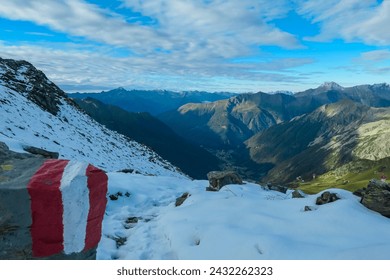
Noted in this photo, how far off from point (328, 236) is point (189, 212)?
6.68 meters

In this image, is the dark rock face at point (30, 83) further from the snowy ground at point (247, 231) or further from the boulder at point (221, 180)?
the snowy ground at point (247, 231)

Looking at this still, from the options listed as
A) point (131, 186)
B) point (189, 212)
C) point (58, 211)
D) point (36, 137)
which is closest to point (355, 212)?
point (189, 212)

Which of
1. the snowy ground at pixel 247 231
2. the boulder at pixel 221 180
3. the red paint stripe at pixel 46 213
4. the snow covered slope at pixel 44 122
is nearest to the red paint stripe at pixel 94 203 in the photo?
the red paint stripe at pixel 46 213

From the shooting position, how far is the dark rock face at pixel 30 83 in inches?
2687

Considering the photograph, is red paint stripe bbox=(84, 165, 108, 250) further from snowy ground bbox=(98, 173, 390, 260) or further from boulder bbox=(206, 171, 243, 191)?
boulder bbox=(206, 171, 243, 191)

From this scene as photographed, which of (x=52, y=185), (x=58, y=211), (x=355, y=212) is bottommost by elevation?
(x=355, y=212)

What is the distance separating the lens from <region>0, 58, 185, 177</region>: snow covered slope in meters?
43.4

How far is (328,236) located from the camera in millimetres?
11555

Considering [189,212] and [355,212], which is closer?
[355,212]

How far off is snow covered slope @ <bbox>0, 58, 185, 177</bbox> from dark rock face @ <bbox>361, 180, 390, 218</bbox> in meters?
19.3

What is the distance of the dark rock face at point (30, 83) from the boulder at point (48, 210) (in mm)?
64813
